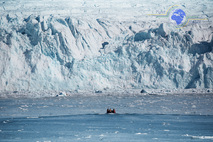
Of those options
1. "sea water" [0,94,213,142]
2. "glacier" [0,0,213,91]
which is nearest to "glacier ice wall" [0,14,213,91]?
"glacier" [0,0,213,91]

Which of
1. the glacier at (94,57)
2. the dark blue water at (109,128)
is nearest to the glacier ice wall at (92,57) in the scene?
the glacier at (94,57)

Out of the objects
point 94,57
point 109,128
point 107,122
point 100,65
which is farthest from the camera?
point 94,57

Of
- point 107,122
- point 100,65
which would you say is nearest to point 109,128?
point 107,122

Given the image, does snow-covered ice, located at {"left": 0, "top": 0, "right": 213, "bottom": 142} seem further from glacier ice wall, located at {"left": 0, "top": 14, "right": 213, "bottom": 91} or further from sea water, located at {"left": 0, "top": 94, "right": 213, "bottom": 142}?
sea water, located at {"left": 0, "top": 94, "right": 213, "bottom": 142}

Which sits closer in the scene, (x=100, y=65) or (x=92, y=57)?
(x=100, y=65)

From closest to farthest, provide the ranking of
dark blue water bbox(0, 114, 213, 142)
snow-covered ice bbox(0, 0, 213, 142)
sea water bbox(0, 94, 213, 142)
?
dark blue water bbox(0, 114, 213, 142) → sea water bbox(0, 94, 213, 142) → snow-covered ice bbox(0, 0, 213, 142)

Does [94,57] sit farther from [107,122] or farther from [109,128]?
[109,128]

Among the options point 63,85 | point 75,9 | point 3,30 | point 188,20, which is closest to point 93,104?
point 63,85

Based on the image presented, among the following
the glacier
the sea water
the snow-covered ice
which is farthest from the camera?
the glacier
